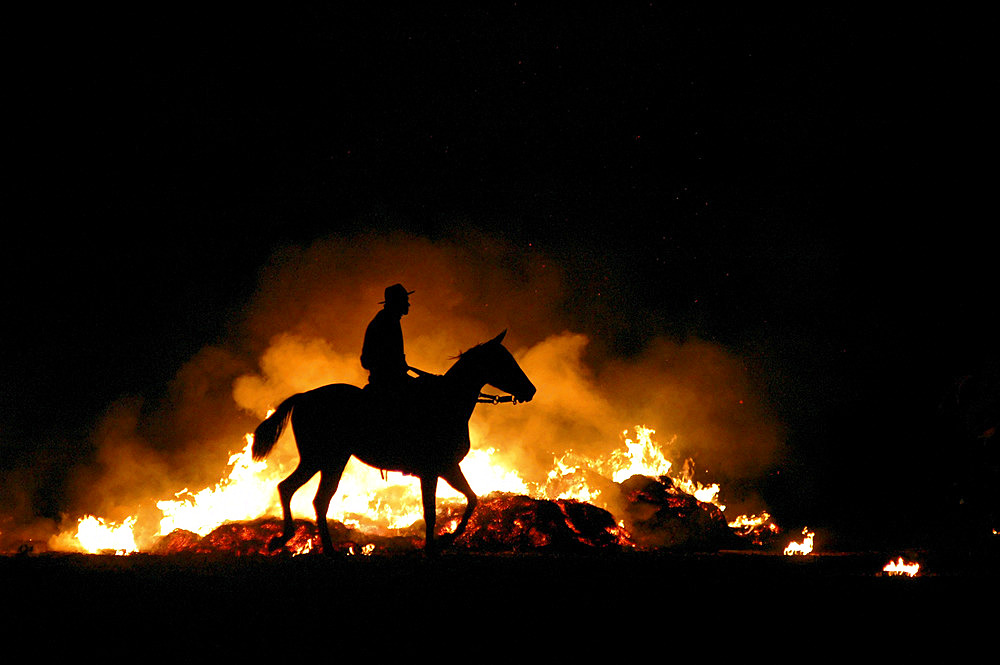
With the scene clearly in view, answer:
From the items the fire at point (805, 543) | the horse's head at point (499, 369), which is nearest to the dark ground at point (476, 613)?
the horse's head at point (499, 369)

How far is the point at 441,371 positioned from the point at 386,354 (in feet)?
52.3

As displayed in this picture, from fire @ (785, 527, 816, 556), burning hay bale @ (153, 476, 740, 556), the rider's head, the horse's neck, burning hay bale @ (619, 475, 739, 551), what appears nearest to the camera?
the horse's neck

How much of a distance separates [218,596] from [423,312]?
20992 millimetres

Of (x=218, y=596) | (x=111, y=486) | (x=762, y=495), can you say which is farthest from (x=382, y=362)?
(x=762, y=495)

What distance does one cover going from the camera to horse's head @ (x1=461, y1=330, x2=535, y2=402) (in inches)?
325

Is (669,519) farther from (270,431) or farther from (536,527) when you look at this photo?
(270,431)

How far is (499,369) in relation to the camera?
27.2ft

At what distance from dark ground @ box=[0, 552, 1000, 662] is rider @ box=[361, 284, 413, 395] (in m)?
2.99

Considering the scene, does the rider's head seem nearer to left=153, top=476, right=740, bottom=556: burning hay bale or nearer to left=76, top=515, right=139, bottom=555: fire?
left=153, top=476, right=740, bottom=556: burning hay bale

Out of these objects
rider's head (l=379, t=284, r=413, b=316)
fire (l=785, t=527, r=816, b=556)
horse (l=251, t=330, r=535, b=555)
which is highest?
rider's head (l=379, t=284, r=413, b=316)

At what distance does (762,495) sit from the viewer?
22875 millimetres

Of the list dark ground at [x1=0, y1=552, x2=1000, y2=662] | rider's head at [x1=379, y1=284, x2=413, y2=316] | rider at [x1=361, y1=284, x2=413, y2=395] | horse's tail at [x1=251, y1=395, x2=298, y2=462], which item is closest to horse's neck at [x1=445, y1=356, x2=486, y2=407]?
rider at [x1=361, y1=284, x2=413, y2=395]

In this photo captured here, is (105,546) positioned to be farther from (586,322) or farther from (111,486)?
(586,322)

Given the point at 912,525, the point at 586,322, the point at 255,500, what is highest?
the point at 586,322
